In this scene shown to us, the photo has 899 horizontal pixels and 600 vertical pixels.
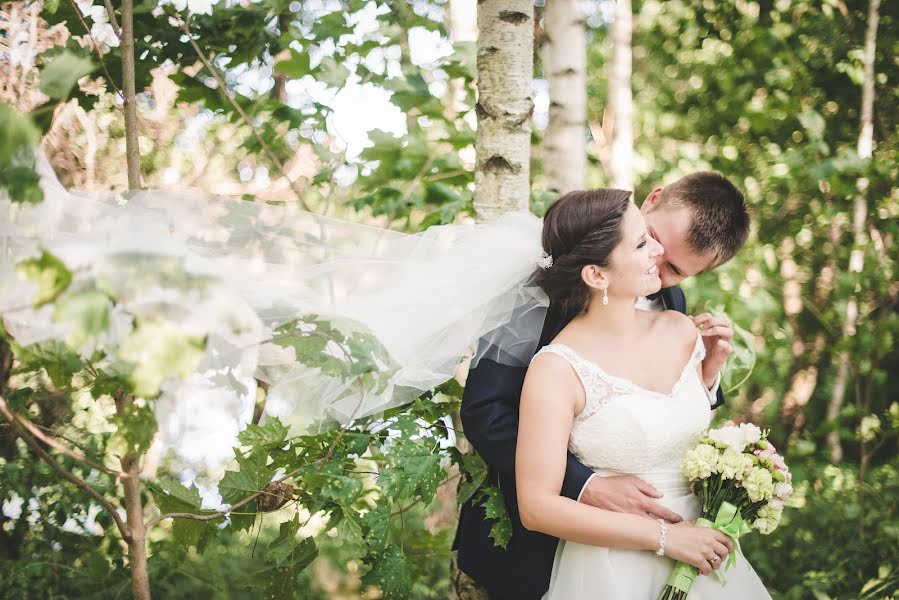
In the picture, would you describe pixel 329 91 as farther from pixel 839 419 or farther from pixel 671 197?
pixel 839 419

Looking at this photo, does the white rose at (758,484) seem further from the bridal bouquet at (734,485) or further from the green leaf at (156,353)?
the green leaf at (156,353)

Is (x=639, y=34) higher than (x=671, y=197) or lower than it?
higher

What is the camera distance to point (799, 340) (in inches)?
231

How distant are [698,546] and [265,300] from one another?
1.34 metres

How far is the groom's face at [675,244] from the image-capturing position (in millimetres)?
2266

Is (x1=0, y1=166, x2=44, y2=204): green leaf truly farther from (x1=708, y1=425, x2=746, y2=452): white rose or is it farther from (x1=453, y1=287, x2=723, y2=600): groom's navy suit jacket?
(x1=708, y1=425, x2=746, y2=452): white rose

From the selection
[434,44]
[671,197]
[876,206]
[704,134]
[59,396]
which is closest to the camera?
[671,197]

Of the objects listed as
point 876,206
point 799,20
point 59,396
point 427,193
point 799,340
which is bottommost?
point 799,340

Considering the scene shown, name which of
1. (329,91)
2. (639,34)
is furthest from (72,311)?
(639,34)

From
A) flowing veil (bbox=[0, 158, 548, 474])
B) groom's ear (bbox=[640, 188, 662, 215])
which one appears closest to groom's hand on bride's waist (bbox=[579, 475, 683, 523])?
flowing veil (bbox=[0, 158, 548, 474])

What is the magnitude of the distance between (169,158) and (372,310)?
11.5 ft

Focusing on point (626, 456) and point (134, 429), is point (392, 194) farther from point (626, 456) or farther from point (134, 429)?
point (134, 429)

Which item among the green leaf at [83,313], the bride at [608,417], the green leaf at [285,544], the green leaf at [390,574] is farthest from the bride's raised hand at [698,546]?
the green leaf at [83,313]

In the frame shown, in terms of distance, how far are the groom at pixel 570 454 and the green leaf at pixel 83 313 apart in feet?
3.63
